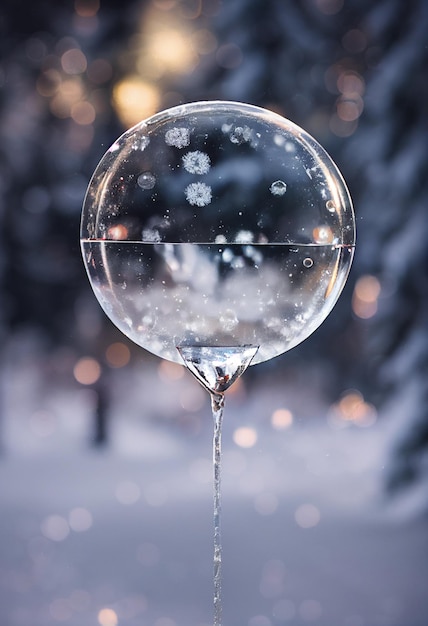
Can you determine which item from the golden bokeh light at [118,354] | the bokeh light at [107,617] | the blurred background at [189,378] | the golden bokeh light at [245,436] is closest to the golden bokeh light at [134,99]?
the blurred background at [189,378]

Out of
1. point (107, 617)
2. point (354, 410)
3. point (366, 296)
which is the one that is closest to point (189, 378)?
point (354, 410)

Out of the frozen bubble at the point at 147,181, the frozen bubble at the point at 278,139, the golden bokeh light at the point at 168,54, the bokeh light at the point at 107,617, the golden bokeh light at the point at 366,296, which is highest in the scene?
the golden bokeh light at the point at 168,54

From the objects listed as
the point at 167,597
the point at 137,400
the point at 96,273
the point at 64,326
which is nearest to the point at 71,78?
the point at 64,326

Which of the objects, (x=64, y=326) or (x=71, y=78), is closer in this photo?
(x=71, y=78)

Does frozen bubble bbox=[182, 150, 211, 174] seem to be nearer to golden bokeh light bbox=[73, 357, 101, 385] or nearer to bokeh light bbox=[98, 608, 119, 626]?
bokeh light bbox=[98, 608, 119, 626]

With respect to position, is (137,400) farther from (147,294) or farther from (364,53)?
(147,294)

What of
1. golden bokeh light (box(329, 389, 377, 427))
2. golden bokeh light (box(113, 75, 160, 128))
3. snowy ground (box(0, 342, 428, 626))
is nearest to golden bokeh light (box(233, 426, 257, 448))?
snowy ground (box(0, 342, 428, 626))

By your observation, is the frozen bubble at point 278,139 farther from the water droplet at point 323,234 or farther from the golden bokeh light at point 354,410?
the golden bokeh light at point 354,410
